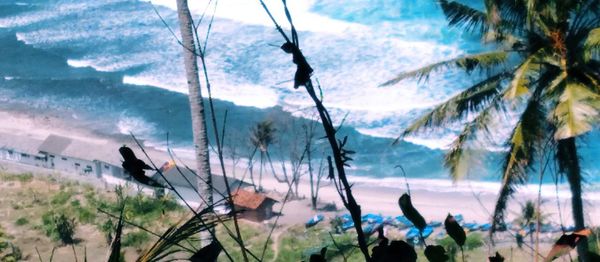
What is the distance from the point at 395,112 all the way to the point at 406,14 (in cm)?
1062

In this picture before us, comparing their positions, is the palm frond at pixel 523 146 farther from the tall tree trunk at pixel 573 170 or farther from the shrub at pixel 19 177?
the shrub at pixel 19 177

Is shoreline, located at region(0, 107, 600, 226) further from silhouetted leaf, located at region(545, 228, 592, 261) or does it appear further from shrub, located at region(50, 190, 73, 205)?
silhouetted leaf, located at region(545, 228, 592, 261)

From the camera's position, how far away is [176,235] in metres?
0.96

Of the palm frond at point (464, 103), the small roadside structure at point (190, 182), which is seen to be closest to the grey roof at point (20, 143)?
the small roadside structure at point (190, 182)

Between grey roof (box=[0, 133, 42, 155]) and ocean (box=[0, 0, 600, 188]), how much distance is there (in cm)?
248

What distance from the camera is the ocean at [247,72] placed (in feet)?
74.6

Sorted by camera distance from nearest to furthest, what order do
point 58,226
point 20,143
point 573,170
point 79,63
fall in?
point 573,170 < point 58,226 < point 20,143 < point 79,63

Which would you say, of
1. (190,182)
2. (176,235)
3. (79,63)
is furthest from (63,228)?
(79,63)

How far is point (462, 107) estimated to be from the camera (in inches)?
304

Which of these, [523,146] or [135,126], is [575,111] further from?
[135,126]

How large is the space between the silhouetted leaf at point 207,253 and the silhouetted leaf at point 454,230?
0.26 meters

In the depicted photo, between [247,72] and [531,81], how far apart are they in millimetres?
23229

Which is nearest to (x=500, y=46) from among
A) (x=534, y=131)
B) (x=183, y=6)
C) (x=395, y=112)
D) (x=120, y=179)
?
(x=534, y=131)

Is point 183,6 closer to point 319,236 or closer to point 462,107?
point 462,107
